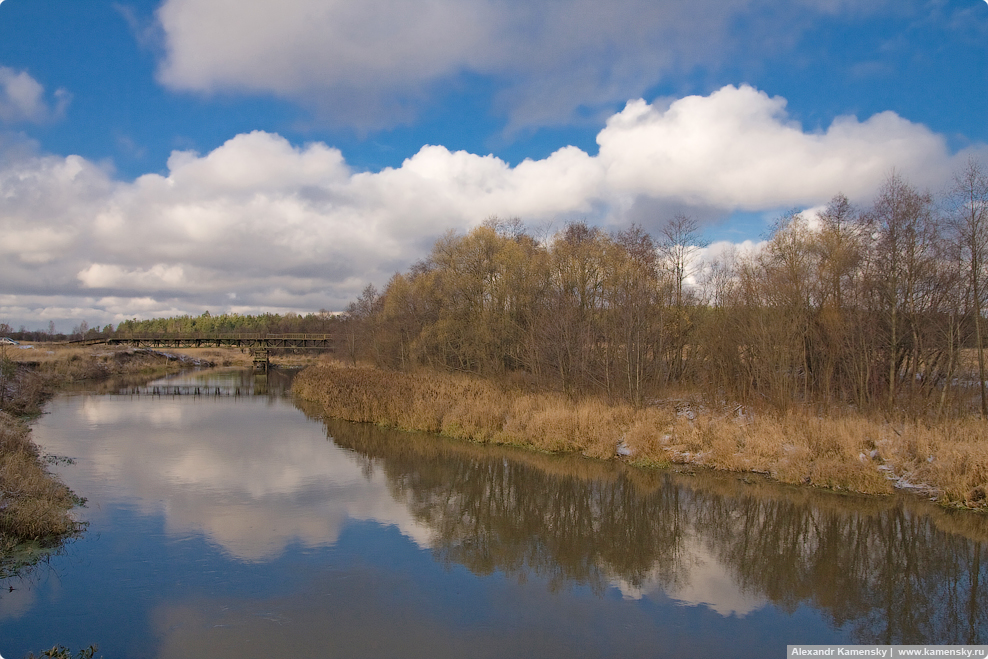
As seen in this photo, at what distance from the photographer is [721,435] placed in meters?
16.2

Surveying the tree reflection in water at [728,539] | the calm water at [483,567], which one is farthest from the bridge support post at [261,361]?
the tree reflection in water at [728,539]

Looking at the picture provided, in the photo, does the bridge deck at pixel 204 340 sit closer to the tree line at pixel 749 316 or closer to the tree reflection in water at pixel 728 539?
the tree line at pixel 749 316

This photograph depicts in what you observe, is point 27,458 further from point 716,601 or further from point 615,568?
point 716,601

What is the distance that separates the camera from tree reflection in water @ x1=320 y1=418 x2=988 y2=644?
8297 millimetres

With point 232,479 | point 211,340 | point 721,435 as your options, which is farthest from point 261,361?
point 721,435

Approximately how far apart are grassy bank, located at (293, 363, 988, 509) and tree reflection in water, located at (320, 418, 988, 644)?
63cm

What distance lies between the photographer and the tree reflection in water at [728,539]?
27.2 ft

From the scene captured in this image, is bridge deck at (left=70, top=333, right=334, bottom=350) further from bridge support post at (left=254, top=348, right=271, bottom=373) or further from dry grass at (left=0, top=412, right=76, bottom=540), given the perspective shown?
dry grass at (left=0, top=412, right=76, bottom=540)

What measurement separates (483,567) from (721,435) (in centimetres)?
924

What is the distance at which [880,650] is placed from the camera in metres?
7.02

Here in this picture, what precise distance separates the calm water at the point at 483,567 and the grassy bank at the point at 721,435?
2.51 ft

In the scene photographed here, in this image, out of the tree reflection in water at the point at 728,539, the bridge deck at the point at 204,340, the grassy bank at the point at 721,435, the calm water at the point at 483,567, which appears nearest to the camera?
the calm water at the point at 483,567

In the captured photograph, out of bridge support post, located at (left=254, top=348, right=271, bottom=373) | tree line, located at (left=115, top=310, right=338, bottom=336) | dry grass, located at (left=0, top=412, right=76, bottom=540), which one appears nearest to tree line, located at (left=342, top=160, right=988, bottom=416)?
dry grass, located at (left=0, top=412, right=76, bottom=540)

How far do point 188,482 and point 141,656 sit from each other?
8.68 meters
